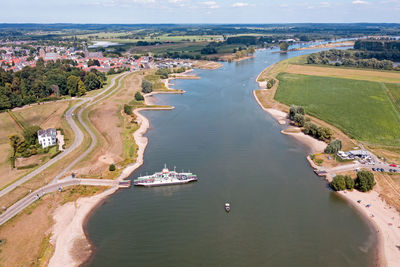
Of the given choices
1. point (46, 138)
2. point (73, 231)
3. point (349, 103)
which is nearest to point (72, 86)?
point (46, 138)

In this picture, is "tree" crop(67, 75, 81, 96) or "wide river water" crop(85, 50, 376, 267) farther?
"tree" crop(67, 75, 81, 96)

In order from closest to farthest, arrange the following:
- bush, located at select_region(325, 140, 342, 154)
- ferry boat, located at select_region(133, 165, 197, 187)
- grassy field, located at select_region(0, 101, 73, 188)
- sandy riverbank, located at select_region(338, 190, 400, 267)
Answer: sandy riverbank, located at select_region(338, 190, 400, 267) < ferry boat, located at select_region(133, 165, 197, 187) < grassy field, located at select_region(0, 101, 73, 188) < bush, located at select_region(325, 140, 342, 154)

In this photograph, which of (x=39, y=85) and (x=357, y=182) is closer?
(x=357, y=182)

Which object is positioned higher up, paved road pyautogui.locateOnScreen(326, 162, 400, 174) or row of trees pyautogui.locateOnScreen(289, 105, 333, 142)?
row of trees pyautogui.locateOnScreen(289, 105, 333, 142)

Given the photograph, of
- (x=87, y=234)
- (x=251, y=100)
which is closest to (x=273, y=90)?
(x=251, y=100)

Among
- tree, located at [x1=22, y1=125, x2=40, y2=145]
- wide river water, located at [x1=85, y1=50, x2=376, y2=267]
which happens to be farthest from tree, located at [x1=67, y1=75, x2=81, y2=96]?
wide river water, located at [x1=85, y1=50, x2=376, y2=267]

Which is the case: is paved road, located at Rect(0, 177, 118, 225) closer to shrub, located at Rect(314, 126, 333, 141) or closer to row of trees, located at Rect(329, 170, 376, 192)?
row of trees, located at Rect(329, 170, 376, 192)

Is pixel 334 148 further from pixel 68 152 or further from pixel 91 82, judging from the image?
pixel 91 82
